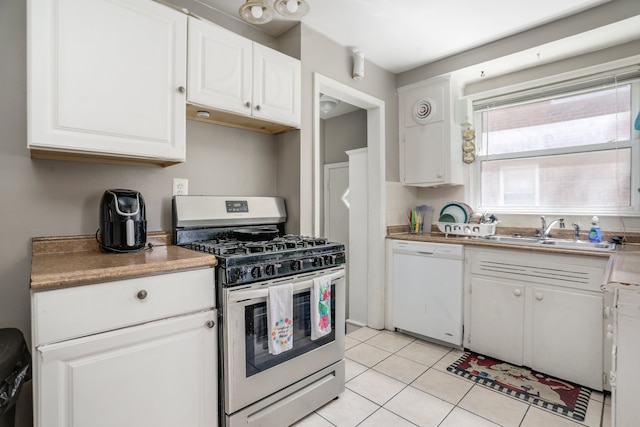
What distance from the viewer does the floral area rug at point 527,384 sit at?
1.86 metres

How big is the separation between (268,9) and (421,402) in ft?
7.81

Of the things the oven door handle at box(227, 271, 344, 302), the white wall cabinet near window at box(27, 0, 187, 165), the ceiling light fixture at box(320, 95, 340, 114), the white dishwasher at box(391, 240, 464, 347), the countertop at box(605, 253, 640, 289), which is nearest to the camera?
the countertop at box(605, 253, 640, 289)

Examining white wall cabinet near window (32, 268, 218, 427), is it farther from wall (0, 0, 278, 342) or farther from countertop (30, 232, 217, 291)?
wall (0, 0, 278, 342)

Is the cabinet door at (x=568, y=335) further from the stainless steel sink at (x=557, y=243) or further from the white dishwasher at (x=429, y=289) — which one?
the white dishwasher at (x=429, y=289)

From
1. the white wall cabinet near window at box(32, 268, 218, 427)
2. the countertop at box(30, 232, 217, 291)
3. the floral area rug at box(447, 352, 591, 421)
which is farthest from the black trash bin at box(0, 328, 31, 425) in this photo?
the floral area rug at box(447, 352, 591, 421)

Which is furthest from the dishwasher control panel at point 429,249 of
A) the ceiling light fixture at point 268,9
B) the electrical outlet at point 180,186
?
the ceiling light fixture at point 268,9

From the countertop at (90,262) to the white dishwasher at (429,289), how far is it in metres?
1.89

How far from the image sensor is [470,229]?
2752 mm

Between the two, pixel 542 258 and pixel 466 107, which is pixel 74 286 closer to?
pixel 542 258

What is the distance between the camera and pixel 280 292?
1.58 metres

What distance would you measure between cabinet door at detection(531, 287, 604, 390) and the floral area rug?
0.07 metres

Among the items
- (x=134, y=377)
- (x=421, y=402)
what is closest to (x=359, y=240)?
(x=421, y=402)

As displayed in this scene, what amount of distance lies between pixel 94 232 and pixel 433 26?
264 centimetres

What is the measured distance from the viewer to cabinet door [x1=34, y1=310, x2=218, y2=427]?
1.12 meters
